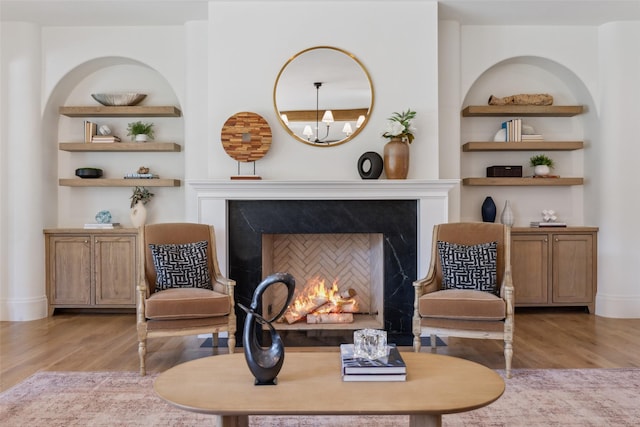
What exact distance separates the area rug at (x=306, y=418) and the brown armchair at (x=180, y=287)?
1.17 ft

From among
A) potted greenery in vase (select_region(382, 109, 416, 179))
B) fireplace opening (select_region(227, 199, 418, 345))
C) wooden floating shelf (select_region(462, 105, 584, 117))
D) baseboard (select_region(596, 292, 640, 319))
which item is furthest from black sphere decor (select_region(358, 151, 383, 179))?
baseboard (select_region(596, 292, 640, 319))

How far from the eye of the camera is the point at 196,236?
3707 mm

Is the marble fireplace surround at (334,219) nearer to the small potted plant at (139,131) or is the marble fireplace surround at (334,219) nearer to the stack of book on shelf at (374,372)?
the small potted plant at (139,131)

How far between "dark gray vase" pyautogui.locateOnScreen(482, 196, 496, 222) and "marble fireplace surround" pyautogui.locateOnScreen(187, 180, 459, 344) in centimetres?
108

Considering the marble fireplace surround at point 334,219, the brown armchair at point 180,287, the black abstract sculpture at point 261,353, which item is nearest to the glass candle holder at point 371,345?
the black abstract sculpture at point 261,353

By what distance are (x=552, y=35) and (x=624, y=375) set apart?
3349 millimetres

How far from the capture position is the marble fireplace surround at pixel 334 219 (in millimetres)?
3924

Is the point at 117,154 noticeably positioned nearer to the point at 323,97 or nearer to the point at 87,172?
the point at 87,172

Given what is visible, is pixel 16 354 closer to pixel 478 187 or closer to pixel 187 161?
pixel 187 161

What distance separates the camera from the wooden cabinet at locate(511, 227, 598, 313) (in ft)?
15.5

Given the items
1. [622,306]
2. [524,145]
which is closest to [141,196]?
[524,145]

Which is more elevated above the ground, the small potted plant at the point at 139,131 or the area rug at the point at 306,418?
the small potted plant at the point at 139,131

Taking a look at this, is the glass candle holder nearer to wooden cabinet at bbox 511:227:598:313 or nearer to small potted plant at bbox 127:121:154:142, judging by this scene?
wooden cabinet at bbox 511:227:598:313

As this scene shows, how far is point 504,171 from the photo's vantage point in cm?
482
